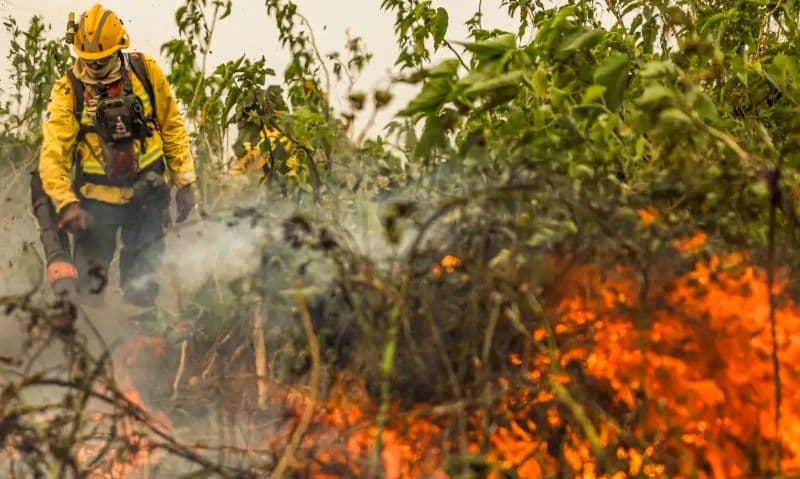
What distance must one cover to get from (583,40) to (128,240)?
A: 2947mm

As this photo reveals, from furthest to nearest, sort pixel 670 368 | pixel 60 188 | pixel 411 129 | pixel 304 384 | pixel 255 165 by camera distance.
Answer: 1. pixel 255 165
2. pixel 60 188
3. pixel 411 129
4. pixel 304 384
5. pixel 670 368

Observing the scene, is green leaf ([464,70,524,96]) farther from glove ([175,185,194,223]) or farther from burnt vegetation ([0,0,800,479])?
glove ([175,185,194,223])

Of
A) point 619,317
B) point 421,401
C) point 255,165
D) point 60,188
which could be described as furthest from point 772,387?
point 255,165

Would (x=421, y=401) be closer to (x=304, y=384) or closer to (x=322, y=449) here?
(x=322, y=449)

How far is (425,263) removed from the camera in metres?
2.65

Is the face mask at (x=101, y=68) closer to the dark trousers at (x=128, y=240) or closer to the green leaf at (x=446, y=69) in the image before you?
the dark trousers at (x=128, y=240)

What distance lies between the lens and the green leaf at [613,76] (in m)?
2.40

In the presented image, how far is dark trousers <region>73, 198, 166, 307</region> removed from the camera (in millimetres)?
4625

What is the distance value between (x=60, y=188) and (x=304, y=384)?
1.84 metres

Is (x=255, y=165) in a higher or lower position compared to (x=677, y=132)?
higher

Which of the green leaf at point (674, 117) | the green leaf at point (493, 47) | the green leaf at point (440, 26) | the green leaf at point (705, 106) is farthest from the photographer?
the green leaf at point (440, 26)

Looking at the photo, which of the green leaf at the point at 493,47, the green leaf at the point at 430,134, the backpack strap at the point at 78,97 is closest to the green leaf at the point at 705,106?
the green leaf at the point at 493,47

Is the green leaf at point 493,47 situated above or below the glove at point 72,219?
below

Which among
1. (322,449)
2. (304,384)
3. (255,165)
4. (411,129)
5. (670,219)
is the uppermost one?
(255,165)
